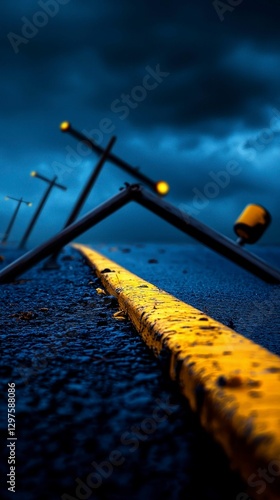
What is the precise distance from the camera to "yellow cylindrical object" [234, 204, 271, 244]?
386 centimetres

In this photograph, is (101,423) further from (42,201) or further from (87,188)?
(42,201)

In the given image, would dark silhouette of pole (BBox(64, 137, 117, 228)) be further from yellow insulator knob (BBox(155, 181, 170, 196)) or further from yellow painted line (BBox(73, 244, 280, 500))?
yellow painted line (BBox(73, 244, 280, 500))

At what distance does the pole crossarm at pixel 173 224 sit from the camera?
280 cm

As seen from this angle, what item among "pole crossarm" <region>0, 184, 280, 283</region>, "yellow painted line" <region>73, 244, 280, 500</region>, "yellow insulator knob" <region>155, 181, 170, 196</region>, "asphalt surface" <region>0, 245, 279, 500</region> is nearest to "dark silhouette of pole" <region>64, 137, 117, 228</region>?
"yellow insulator knob" <region>155, 181, 170, 196</region>

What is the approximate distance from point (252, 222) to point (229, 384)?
10.4ft

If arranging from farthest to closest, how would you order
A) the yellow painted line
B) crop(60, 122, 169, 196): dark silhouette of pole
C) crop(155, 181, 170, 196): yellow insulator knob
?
1. crop(60, 122, 169, 196): dark silhouette of pole
2. crop(155, 181, 170, 196): yellow insulator knob
3. the yellow painted line

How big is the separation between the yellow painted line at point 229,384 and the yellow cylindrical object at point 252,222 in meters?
2.43

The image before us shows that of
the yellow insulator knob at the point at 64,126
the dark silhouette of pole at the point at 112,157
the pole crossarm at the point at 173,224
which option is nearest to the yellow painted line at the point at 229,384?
the pole crossarm at the point at 173,224

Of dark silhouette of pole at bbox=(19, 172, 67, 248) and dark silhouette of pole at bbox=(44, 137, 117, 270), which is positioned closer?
dark silhouette of pole at bbox=(44, 137, 117, 270)

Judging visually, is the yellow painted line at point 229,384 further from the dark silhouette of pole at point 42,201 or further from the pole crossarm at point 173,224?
the dark silhouette of pole at point 42,201

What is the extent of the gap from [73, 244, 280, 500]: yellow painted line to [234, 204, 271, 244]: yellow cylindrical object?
243 centimetres

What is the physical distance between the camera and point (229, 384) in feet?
3.04

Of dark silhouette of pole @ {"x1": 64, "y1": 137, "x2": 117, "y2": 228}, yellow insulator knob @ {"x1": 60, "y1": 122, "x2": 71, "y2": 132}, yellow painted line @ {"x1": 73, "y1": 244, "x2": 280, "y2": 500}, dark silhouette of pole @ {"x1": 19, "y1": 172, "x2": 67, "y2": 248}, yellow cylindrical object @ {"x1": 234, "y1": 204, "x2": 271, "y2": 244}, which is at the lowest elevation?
dark silhouette of pole @ {"x1": 19, "y1": 172, "x2": 67, "y2": 248}

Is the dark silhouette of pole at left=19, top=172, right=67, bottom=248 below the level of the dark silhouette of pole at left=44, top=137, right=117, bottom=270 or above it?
below
